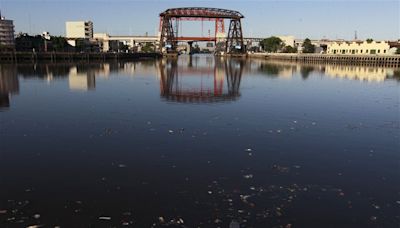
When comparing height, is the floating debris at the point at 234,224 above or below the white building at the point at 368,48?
below

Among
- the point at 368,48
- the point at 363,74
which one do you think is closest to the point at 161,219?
the point at 363,74

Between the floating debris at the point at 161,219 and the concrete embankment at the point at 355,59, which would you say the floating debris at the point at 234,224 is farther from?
the concrete embankment at the point at 355,59

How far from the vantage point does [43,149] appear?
12.0 meters

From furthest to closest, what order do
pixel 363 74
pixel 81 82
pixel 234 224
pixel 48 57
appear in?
pixel 48 57 → pixel 363 74 → pixel 81 82 → pixel 234 224

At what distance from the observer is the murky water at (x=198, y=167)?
745 cm

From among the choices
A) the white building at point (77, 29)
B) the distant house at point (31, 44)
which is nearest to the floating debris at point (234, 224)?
the distant house at point (31, 44)

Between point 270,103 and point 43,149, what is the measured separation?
15624 millimetres

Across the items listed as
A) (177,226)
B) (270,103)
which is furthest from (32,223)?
(270,103)

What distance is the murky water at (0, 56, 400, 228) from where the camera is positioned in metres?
7.45

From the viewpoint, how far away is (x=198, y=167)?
10383 mm

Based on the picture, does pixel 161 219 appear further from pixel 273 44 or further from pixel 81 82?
pixel 273 44

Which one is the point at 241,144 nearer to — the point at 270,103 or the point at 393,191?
the point at 393,191

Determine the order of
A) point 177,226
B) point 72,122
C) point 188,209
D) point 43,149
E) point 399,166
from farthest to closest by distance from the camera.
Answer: point 72,122 < point 43,149 < point 399,166 < point 188,209 < point 177,226

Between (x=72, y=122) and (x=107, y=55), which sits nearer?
(x=72, y=122)
